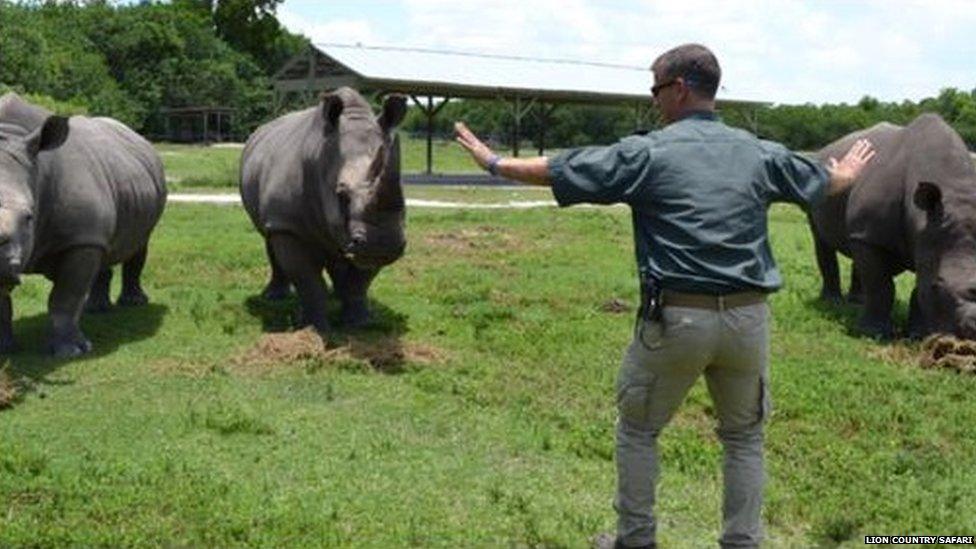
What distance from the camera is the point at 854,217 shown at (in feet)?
37.4

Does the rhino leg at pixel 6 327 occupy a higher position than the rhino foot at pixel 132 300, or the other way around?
the rhino leg at pixel 6 327

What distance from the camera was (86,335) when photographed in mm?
10453

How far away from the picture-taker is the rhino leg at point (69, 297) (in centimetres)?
953

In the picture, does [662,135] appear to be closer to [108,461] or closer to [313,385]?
[108,461]

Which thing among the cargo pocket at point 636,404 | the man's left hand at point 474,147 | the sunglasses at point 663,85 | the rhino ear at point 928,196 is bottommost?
the cargo pocket at point 636,404

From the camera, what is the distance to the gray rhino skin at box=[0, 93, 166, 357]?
857 centimetres

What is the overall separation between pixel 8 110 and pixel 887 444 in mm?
6905

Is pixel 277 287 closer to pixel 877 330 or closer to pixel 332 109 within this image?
pixel 332 109

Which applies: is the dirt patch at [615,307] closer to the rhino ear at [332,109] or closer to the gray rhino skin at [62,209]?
the rhino ear at [332,109]

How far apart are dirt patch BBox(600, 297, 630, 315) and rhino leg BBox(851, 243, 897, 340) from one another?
7.72ft

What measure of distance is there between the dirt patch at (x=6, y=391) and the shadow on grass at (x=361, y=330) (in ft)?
7.60

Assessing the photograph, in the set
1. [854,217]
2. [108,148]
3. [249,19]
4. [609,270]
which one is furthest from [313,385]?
[249,19]

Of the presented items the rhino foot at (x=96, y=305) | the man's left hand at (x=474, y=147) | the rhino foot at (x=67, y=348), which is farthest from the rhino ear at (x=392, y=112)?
the man's left hand at (x=474, y=147)

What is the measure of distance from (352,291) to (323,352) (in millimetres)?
1551
